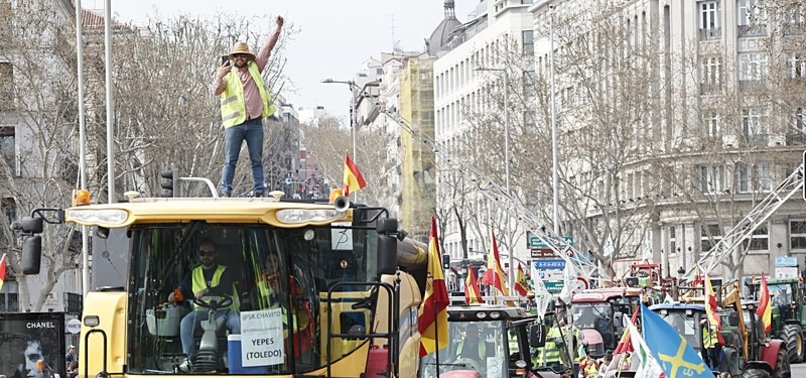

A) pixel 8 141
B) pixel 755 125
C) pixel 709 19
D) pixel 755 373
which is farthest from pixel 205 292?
pixel 709 19

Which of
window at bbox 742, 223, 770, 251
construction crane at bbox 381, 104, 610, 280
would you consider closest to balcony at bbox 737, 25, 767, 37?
window at bbox 742, 223, 770, 251

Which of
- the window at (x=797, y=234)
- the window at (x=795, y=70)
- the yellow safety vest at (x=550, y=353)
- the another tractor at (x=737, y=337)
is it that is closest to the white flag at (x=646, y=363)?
the yellow safety vest at (x=550, y=353)

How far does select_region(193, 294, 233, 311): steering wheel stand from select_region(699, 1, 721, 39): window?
7091 centimetres

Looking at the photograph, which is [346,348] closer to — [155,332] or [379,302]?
[379,302]

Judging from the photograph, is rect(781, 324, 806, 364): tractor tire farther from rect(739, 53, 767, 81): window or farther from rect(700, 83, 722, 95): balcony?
rect(700, 83, 722, 95): balcony

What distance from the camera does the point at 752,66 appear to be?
70250 millimetres

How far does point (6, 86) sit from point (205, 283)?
37999mm

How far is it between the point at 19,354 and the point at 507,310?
10947 mm

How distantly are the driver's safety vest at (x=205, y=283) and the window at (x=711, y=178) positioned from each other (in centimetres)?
5464

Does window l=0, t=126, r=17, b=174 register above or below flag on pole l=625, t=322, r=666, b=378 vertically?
above

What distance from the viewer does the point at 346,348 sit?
13586 millimetres

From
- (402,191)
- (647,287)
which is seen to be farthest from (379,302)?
(402,191)

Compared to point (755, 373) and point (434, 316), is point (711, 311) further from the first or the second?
point (434, 316)

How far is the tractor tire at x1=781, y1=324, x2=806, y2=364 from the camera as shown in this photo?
4500cm
